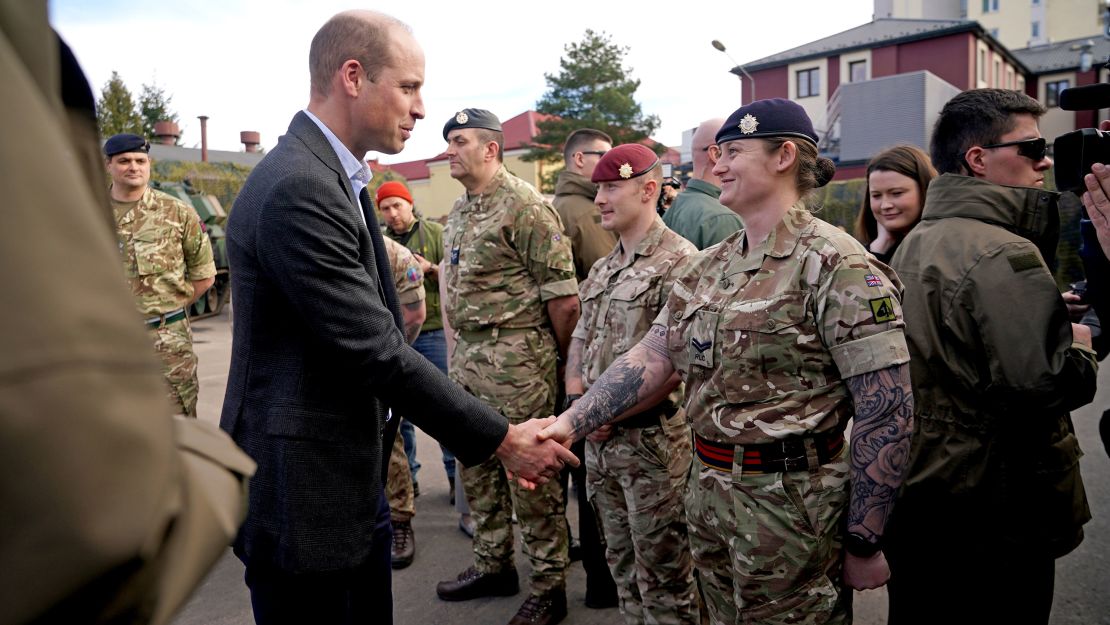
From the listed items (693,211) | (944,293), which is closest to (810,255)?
(944,293)

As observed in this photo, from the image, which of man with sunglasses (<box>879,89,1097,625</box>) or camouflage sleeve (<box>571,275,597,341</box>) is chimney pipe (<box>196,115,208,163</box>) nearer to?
camouflage sleeve (<box>571,275,597,341</box>)

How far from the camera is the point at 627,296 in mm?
3354

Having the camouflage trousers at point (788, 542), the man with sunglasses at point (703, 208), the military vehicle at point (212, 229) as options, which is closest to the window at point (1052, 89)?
the military vehicle at point (212, 229)

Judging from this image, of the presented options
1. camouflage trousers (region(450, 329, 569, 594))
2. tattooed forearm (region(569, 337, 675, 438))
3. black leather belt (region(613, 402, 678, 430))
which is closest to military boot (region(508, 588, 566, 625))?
camouflage trousers (region(450, 329, 569, 594))

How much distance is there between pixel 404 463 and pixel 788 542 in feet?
9.94

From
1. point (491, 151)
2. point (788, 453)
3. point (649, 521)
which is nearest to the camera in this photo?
point (788, 453)

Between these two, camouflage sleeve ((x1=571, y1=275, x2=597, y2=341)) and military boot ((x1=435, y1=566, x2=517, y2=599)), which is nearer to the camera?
camouflage sleeve ((x1=571, y1=275, x2=597, y2=341))

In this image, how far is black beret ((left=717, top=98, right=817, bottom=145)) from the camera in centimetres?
242

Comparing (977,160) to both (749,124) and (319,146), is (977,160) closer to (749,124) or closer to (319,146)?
(749,124)

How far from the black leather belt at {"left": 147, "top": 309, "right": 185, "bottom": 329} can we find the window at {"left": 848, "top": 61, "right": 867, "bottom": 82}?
4174cm

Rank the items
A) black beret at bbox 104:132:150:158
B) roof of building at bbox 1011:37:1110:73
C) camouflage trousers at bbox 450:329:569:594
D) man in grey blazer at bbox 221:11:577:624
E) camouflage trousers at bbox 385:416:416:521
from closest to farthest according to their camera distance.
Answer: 1. man in grey blazer at bbox 221:11:577:624
2. camouflage trousers at bbox 450:329:569:594
3. camouflage trousers at bbox 385:416:416:521
4. black beret at bbox 104:132:150:158
5. roof of building at bbox 1011:37:1110:73

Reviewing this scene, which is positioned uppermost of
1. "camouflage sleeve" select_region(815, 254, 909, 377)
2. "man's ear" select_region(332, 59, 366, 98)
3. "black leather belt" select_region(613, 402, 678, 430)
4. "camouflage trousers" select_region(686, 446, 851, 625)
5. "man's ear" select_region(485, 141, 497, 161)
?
"man's ear" select_region(485, 141, 497, 161)

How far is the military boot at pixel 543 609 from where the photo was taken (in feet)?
12.2

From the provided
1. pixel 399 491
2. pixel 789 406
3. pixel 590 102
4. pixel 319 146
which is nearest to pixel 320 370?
pixel 319 146
